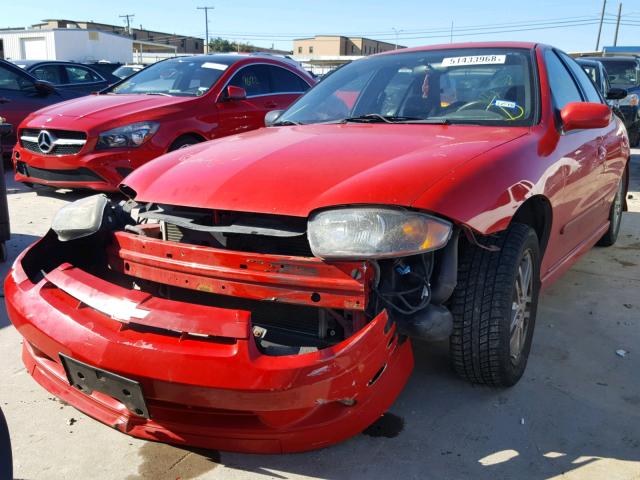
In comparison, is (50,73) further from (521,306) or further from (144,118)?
(521,306)

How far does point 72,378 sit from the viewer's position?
212 cm

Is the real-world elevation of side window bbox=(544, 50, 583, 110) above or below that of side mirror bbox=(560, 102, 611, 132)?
above

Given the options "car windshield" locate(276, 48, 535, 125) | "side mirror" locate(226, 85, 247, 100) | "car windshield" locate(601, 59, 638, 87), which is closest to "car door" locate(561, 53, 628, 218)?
"car windshield" locate(276, 48, 535, 125)

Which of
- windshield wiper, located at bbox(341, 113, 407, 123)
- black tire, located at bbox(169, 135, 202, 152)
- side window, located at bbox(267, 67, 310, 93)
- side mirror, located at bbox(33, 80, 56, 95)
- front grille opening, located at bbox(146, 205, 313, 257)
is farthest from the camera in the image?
side mirror, located at bbox(33, 80, 56, 95)

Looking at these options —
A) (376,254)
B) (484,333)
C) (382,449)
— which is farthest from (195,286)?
(484,333)

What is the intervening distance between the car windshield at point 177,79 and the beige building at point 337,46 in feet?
Answer: 259

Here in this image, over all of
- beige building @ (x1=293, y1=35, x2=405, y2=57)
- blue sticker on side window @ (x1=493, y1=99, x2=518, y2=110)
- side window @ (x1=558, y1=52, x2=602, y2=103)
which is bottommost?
blue sticker on side window @ (x1=493, y1=99, x2=518, y2=110)

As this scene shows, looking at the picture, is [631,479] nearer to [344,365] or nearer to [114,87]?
[344,365]

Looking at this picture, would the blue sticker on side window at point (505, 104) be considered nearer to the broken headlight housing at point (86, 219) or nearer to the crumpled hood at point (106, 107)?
the broken headlight housing at point (86, 219)

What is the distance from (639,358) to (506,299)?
1.19 meters

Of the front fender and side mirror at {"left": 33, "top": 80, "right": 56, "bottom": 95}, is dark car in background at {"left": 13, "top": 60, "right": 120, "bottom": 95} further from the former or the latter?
the front fender

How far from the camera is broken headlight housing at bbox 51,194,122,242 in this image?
2.50 metres

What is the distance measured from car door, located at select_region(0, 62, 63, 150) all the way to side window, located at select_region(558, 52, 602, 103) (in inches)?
269

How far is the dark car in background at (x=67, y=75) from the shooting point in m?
10.3
